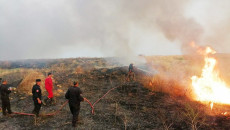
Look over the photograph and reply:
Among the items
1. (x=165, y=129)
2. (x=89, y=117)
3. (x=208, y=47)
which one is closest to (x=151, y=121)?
(x=165, y=129)

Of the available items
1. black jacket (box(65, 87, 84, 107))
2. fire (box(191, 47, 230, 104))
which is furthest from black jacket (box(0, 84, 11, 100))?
fire (box(191, 47, 230, 104))

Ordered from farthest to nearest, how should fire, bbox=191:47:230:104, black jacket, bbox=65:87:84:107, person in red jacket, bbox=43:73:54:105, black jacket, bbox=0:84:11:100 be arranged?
1. fire, bbox=191:47:230:104
2. person in red jacket, bbox=43:73:54:105
3. black jacket, bbox=0:84:11:100
4. black jacket, bbox=65:87:84:107

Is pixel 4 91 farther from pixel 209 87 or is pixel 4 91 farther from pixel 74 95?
pixel 209 87

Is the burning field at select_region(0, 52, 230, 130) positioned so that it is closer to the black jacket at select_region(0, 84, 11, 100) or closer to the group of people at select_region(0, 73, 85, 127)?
the group of people at select_region(0, 73, 85, 127)

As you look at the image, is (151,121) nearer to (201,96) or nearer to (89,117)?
(89,117)

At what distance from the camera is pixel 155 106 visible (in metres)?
9.78

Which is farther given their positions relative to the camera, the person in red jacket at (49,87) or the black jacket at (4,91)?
the person in red jacket at (49,87)

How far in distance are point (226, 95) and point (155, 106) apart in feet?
16.1

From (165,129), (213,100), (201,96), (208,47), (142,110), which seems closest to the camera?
(165,129)

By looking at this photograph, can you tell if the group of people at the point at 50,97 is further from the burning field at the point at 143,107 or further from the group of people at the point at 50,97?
the burning field at the point at 143,107

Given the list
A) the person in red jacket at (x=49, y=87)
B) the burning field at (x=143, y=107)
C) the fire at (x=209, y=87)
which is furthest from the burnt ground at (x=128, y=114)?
the fire at (x=209, y=87)

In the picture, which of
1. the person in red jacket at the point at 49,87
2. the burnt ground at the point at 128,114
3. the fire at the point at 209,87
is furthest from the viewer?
the fire at the point at 209,87

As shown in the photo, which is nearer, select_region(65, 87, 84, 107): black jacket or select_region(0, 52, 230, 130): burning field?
select_region(65, 87, 84, 107): black jacket

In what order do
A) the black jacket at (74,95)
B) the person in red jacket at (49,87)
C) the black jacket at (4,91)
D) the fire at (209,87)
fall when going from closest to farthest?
the black jacket at (74,95) → the black jacket at (4,91) → the person in red jacket at (49,87) → the fire at (209,87)
